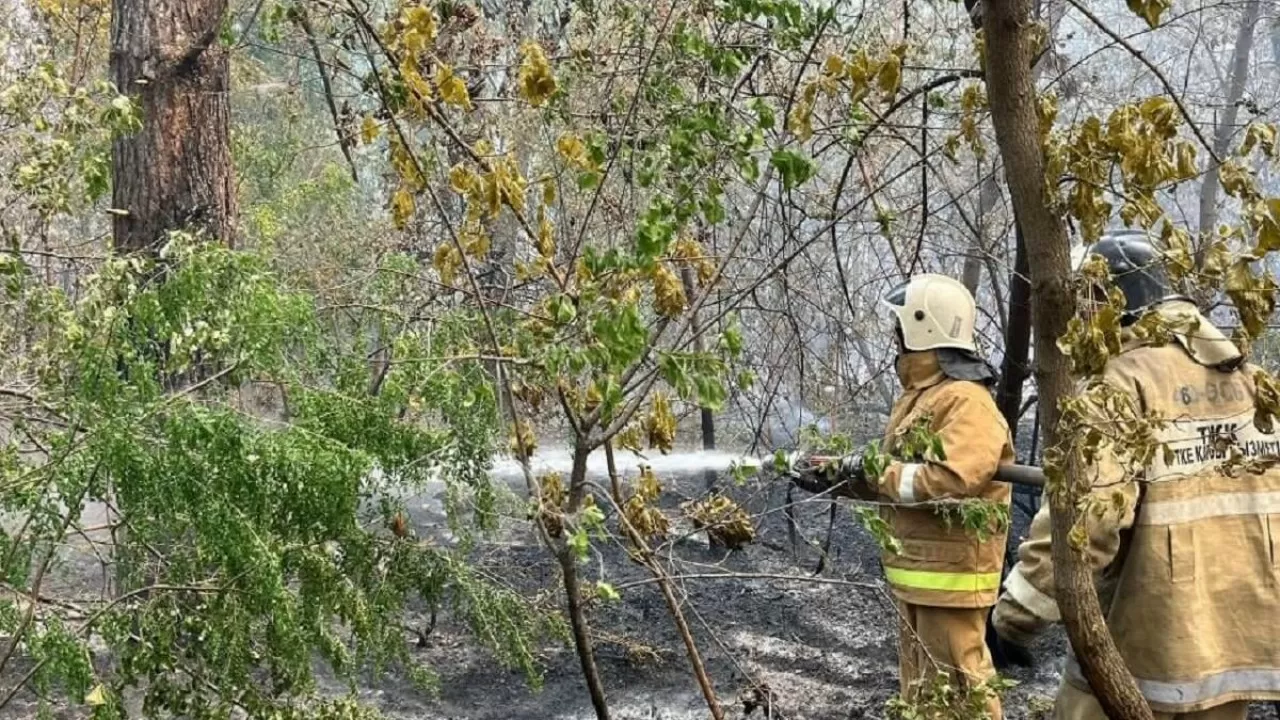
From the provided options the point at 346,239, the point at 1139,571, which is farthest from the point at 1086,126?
the point at 346,239

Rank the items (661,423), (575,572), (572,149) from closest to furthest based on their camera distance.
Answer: (572,149) → (661,423) → (575,572)

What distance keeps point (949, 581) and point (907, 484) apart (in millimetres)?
356

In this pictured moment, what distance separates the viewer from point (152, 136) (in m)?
4.50

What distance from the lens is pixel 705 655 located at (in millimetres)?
5449

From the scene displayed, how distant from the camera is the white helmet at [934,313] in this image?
384cm

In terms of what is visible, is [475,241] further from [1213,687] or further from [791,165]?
[1213,687]

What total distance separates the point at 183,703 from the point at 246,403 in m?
0.77

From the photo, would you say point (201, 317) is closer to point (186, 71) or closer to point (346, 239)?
point (186, 71)

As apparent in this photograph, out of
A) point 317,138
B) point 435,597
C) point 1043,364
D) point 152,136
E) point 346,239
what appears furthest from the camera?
point 317,138

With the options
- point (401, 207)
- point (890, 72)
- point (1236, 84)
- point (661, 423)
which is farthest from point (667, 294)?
point (1236, 84)

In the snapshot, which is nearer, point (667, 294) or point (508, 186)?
point (508, 186)

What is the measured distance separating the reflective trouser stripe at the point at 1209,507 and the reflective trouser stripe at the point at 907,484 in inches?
37.8

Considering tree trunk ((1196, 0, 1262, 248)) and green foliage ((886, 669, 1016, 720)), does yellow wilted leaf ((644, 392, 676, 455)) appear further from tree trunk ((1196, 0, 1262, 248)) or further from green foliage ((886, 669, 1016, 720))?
tree trunk ((1196, 0, 1262, 248))

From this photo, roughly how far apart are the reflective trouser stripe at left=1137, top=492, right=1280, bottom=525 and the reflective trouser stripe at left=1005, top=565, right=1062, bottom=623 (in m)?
0.28
